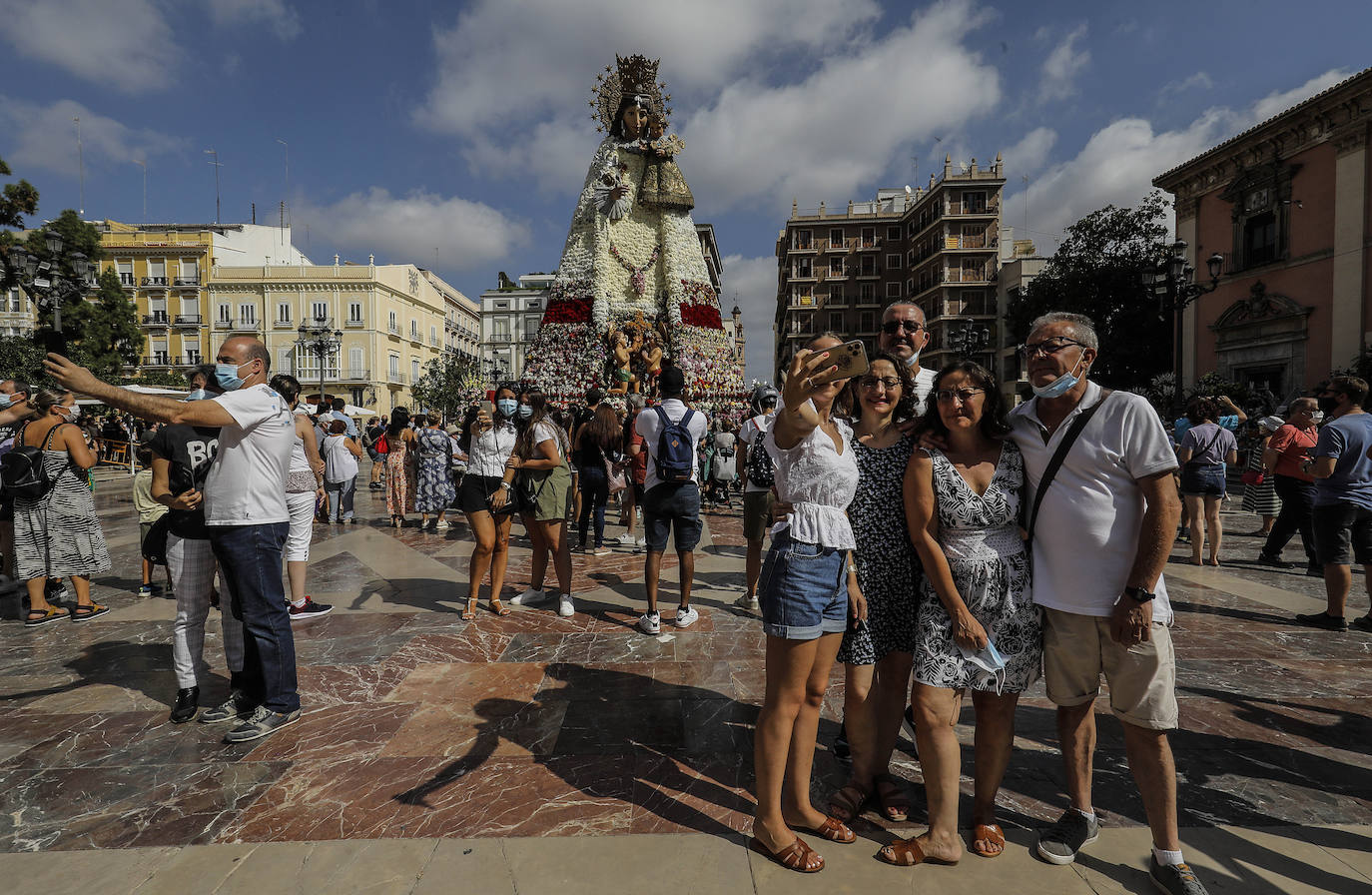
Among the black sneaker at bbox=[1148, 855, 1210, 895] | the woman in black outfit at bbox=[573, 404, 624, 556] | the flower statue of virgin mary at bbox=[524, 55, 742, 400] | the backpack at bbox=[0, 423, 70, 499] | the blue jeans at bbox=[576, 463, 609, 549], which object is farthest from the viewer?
the flower statue of virgin mary at bbox=[524, 55, 742, 400]

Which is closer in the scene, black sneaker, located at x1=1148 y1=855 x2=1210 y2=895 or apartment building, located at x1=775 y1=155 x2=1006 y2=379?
black sneaker, located at x1=1148 y1=855 x2=1210 y2=895

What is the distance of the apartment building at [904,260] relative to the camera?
1825 inches

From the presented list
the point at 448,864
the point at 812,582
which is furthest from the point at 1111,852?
the point at 448,864

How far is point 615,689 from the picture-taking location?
358 centimetres

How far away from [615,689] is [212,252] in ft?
172

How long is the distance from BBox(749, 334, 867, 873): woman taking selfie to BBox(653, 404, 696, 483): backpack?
2.28 meters

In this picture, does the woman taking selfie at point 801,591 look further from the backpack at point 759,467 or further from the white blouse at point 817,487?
the backpack at point 759,467

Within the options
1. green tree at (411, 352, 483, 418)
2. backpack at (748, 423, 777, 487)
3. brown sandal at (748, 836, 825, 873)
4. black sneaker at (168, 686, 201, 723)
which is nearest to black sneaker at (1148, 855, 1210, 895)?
brown sandal at (748, 836, 825, 873)

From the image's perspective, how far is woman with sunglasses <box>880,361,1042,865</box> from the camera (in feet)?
7.10

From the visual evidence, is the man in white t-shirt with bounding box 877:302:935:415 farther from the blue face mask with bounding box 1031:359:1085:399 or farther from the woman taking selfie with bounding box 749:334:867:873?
the woman taking selfie with bounding box 749:334:867:873

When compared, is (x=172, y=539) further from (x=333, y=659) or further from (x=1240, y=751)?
(x=1240, y=751)

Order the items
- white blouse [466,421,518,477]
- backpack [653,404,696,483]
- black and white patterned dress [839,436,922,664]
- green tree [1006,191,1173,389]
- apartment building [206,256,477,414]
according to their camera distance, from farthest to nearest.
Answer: apartment building [206,256,477,414], green tree [1006,191,1173,389], white blouse [466,421,518,477], backpack [653,404,696,483], black and white patterned dress [839,436,922,664]

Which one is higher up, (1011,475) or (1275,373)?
(1275,373)

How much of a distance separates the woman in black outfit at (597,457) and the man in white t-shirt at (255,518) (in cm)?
378
